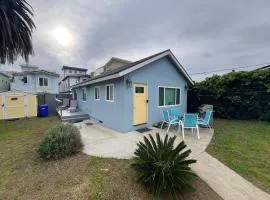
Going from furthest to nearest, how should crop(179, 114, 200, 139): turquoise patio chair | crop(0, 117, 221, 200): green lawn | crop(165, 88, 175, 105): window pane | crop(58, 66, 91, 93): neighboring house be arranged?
1. crop(58, 66, 91, 93): neighboring house
2. crop(165, 88, 175, 105): window pane
3. crop(179, 114, 200, 139): turquoise patio chair
4. crop(0, 117, 221, 200): green lawn

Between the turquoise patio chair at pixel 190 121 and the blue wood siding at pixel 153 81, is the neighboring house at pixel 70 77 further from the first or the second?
the turquoise patio chair at pixel 190 121

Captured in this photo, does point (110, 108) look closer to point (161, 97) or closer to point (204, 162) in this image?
point (161, 97)

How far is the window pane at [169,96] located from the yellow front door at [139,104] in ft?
6.23

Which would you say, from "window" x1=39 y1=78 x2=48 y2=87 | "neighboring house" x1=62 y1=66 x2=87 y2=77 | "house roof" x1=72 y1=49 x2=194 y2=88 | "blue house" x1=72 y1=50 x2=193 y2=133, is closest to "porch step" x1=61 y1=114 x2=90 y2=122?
"blue house" x1=72 y1=50 x2=193 y2=133

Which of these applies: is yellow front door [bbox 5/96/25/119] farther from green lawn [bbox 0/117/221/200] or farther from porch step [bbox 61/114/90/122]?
green lawn [bbox 0/117/221/200]

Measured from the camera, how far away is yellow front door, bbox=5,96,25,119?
11164 mm

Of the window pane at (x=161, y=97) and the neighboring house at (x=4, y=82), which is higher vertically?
the neighboring house at (x=4, y=82)

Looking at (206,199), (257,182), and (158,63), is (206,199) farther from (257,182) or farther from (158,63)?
(158,63)

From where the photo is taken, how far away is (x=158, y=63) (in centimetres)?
810

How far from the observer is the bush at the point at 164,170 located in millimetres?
2498

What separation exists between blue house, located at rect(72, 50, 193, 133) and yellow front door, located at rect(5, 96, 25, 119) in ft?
22.6

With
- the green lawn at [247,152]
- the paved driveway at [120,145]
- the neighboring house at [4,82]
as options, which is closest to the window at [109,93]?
the paved driveway at [120,145]

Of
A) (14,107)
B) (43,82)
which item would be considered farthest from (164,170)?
(43,82)

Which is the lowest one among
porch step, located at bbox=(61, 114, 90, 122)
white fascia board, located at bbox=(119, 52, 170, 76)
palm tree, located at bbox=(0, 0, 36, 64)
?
porch step, located at bbox=(61, 114, 90, 122)
